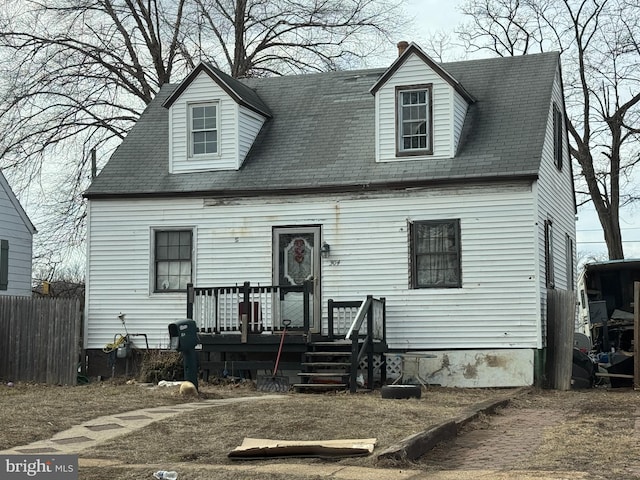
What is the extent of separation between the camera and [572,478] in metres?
8.50

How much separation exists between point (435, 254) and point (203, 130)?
5.99 m

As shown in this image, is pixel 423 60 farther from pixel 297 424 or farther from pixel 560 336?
pixel 297 424

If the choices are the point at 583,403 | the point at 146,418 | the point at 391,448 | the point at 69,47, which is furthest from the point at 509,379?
the point at 69,47

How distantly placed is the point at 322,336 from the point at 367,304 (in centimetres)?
119

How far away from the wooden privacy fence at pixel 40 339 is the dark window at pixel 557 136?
11.2 meters

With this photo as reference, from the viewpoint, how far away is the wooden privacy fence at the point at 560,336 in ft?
62.3

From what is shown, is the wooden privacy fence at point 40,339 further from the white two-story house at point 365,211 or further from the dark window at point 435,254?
the dark window at point 435,254

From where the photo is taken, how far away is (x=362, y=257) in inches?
777

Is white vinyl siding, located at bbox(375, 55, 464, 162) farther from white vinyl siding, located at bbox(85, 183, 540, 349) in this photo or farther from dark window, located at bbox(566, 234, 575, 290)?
dark window, located at bbox(566, 234, 575, 290)

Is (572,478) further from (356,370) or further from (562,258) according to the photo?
(562,258)

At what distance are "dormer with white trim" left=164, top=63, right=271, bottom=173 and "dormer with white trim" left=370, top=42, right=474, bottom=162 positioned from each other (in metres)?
3.10

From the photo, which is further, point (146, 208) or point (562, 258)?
point (562, 258)

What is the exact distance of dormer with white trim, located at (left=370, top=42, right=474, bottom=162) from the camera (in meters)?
19.8

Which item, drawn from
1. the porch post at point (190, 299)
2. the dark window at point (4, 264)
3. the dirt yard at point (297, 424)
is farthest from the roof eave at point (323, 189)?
the dark window at point (4, 264)
